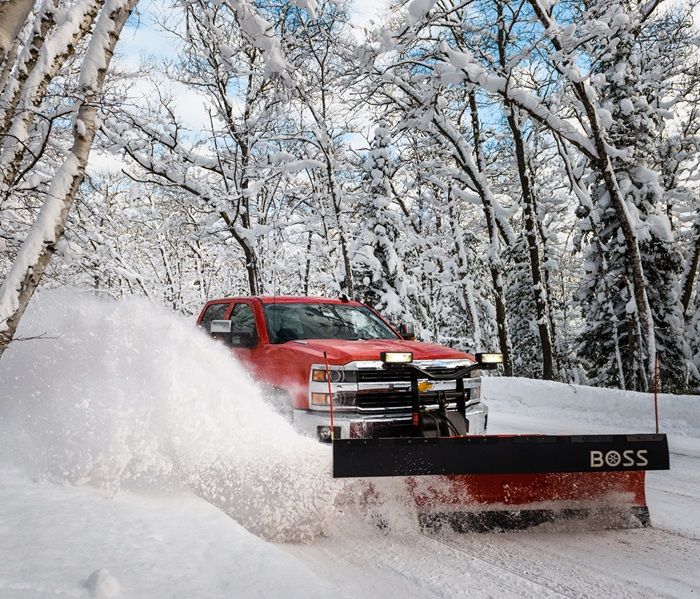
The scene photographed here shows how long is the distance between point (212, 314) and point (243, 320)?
1.25 m

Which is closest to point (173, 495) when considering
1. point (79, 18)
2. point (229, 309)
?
point (229, 309)

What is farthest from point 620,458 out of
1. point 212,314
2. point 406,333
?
point 212,314

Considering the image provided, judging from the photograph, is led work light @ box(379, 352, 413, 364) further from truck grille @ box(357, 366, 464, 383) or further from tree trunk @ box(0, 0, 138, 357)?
tree trunk @ box(0, 0, 138, 357)

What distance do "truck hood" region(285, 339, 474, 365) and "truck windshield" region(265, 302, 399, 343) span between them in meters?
0.34

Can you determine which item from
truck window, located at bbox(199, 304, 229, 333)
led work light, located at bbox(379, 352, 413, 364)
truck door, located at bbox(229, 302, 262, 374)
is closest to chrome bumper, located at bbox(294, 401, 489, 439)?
led work light, located at bbox(379, 352, 413, 364)

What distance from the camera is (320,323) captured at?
6480mm

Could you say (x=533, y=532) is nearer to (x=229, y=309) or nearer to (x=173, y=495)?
(x=173, y=495)

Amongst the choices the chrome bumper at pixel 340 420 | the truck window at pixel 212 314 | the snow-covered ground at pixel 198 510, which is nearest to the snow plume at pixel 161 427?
the snow-covered ground at pixel 198 510

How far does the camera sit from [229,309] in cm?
731

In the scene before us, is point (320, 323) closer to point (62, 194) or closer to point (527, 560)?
point (62, 194)

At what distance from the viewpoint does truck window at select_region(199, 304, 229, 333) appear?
757cm

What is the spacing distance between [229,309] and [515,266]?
2481 centimetres

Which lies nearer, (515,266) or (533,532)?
(533,532)

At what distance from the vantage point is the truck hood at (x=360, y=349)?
4984mm
